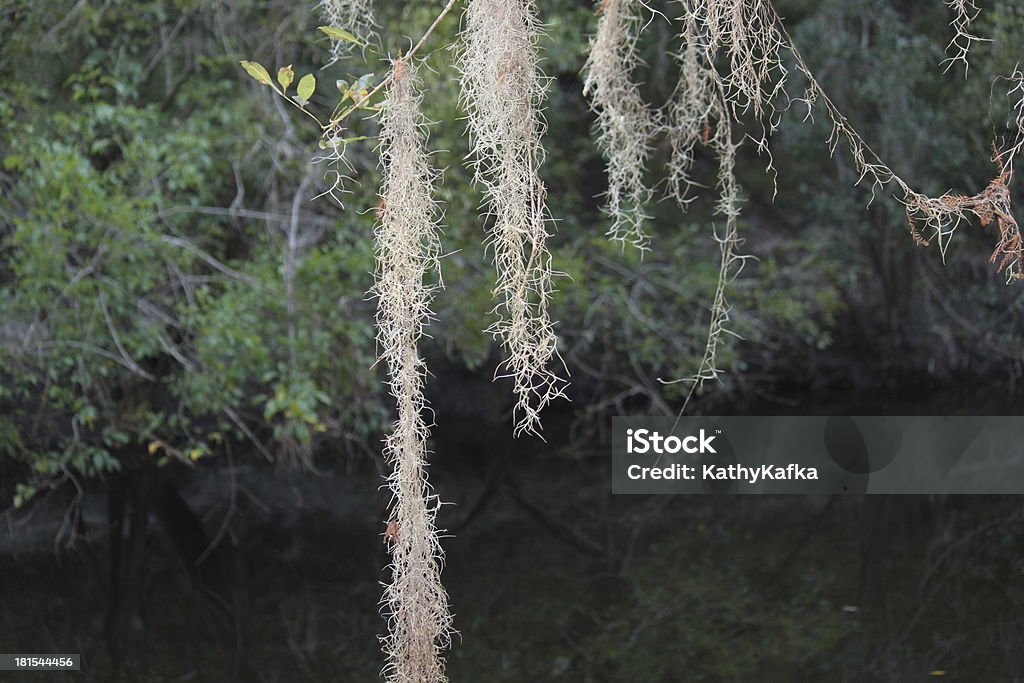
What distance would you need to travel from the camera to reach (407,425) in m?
1.32

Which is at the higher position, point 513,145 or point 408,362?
point 513,145

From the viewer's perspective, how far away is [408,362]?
129cm

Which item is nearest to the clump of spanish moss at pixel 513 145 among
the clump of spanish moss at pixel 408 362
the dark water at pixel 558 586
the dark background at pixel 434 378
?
the clump of spanish moss at pixel 408 362

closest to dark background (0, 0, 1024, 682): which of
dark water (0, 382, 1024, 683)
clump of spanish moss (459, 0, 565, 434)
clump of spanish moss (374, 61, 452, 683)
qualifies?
dark water (0, 382, 1024, 683)

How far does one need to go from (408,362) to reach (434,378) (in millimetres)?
2162

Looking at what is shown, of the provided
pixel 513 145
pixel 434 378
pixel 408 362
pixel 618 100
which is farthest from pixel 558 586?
pixel 513 145

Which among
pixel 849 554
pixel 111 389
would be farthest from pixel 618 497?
pixel 111 389

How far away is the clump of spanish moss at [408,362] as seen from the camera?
51.2 inches

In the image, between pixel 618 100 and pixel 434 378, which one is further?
pixel 434 378

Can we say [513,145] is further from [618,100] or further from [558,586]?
[558,586]

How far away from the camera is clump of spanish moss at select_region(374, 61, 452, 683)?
1.30 m

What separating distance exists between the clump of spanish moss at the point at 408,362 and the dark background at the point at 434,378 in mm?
1783

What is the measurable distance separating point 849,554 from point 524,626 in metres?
1.40

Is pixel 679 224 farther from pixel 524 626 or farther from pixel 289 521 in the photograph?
pixel 524 626
